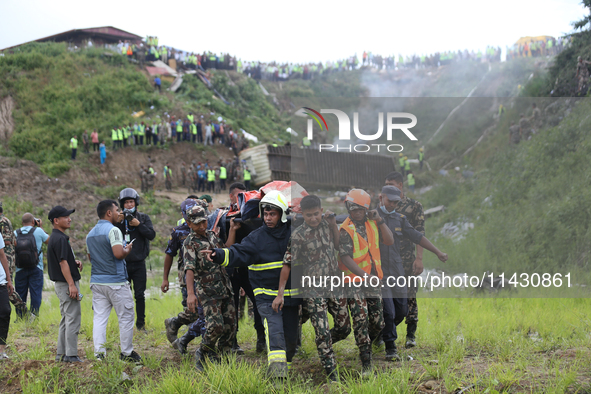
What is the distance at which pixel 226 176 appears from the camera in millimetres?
24422

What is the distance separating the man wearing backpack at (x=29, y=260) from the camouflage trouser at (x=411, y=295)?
18.5 ft

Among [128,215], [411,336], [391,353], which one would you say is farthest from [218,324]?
[411,336]

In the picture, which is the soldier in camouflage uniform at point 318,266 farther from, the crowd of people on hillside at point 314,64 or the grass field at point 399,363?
the crowd of people on hillside at point 314,64

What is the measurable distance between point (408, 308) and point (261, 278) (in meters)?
1.92

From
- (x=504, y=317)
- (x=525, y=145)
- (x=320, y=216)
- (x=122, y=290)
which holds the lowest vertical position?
(x=504, y=317)

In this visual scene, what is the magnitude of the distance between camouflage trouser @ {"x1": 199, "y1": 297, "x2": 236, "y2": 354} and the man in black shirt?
4.82 feet

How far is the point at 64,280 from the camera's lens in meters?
5.28

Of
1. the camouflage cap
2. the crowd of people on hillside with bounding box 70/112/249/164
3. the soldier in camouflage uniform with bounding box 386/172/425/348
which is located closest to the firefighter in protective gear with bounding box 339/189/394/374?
the soldier in camouflage uniform with bounding box 386/172/425/348

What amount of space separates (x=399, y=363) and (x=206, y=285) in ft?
7.16

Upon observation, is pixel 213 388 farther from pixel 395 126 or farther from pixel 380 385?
pixel 395 126

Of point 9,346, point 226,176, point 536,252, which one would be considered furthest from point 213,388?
point 226,176

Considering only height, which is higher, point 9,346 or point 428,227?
point 428,227

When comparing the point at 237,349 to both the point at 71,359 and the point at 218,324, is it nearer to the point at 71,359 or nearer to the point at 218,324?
the point at 218,324

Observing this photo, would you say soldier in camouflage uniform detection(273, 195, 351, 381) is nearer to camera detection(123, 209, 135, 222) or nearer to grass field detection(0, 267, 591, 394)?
grass field detection(0, 267, 591, 394)
